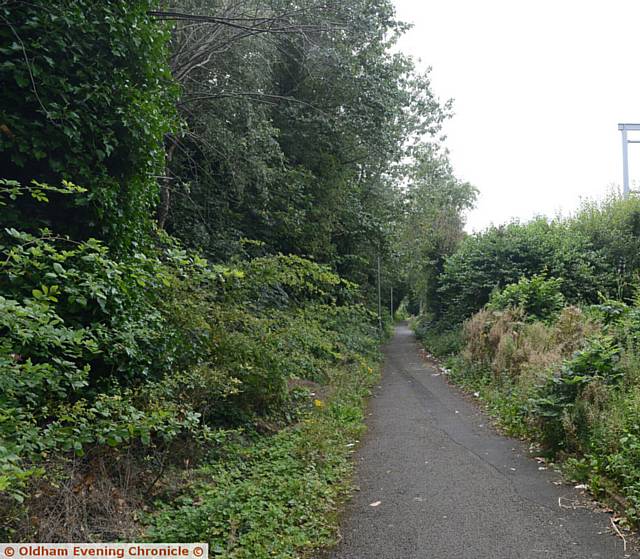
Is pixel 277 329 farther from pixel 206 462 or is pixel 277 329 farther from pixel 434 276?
pixel 434 276

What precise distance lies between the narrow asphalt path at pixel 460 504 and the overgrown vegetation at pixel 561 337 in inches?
18.1

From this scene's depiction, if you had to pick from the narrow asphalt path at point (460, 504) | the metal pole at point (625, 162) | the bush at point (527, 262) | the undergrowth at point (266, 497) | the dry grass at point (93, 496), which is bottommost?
the narrow asphalt path at point (460, 504)

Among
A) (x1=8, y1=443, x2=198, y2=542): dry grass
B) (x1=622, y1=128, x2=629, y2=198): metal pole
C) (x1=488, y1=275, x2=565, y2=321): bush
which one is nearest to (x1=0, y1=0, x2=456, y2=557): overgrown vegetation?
(x1=8, y1=443, x2=198, y2=542): dry grass

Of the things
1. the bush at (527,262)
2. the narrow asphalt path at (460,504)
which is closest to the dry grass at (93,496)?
the narrow asphalt path at (460,504)

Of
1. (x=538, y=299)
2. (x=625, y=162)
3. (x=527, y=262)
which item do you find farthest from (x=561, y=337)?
(x=625, y=162)

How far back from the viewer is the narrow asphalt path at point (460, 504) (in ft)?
13.8

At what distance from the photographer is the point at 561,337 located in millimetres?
9547

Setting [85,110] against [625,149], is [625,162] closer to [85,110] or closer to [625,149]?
[625,149]

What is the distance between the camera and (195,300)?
6.68 m

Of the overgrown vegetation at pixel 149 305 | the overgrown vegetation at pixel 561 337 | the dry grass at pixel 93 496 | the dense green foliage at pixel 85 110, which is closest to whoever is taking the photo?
the dry grass at pixel 93 496

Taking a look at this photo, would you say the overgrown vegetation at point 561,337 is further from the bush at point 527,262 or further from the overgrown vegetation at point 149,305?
the overgrown vegetation at point 149,305

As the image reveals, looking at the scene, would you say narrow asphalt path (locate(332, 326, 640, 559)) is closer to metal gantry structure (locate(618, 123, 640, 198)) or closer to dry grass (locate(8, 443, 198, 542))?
dry grass (locate(8, 443, 198, 542))

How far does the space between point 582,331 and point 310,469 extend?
6109 mm

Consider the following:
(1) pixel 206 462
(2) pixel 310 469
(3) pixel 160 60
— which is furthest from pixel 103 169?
(2) pixel 310 469
